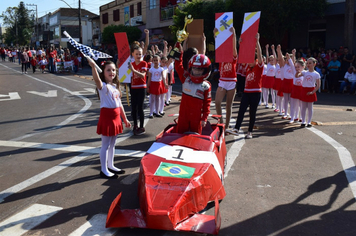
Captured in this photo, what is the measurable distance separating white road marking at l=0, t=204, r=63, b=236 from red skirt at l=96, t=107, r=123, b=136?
1.43 meters

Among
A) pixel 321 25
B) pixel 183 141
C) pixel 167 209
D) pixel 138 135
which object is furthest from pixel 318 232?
pixel 321 25

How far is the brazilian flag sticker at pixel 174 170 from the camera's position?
4092 millimetres

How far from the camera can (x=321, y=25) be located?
2473cm

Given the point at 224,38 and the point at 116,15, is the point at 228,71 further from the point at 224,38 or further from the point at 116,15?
the point at 116,15

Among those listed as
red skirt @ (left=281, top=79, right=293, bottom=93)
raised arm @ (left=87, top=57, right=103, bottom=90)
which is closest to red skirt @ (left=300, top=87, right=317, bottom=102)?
red skirt @ (left=281, top=79, right=293, bottom=93)

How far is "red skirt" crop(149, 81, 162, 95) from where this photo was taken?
1080 centimetres

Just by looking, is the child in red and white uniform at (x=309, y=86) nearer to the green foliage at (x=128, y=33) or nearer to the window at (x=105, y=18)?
the green foliage at (x=128, y=33)

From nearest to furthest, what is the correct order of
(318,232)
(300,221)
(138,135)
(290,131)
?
1. (318,232)
2. (300,221)
3. (138,135)
4. (290,131)

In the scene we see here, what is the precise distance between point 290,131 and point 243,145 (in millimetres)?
2203

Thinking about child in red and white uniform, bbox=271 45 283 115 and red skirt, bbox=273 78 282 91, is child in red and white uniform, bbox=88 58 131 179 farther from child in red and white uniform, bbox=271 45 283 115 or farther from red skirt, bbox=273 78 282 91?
red skirt, bbox=273 78 282 91

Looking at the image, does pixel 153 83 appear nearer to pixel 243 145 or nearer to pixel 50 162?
pixel 243 145

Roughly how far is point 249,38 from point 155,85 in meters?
3.85

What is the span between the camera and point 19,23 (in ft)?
333

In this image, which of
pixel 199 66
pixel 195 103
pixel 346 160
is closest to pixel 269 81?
pixel 346 160
